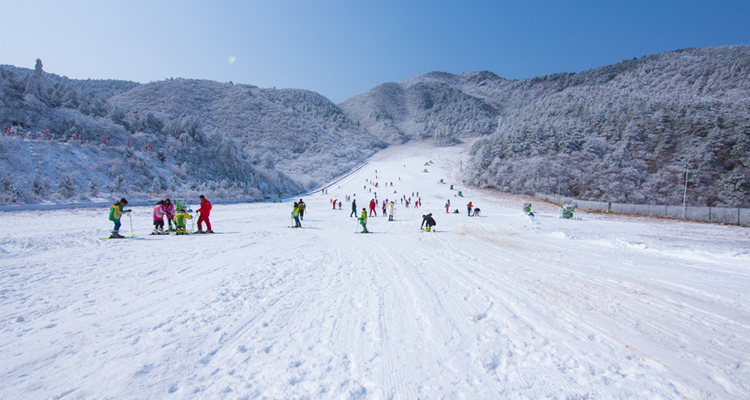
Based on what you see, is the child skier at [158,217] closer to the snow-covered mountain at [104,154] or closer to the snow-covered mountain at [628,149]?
the snow-covered mountain at [104,154]

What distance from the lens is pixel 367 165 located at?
85062mm

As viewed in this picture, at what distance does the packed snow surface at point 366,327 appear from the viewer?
2.67 meters

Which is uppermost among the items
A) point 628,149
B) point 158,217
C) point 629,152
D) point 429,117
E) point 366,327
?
point 429,117

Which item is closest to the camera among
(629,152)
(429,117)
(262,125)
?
(629,152)

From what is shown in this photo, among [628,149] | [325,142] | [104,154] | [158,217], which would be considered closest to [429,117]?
[325,142]

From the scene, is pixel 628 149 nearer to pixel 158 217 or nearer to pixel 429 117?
pixel 158 217

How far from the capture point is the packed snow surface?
2.67m

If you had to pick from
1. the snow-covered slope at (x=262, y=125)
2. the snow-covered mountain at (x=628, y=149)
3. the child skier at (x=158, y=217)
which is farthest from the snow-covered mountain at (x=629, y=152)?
the child skier at (x=158, y=217)

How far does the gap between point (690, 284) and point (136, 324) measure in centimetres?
929

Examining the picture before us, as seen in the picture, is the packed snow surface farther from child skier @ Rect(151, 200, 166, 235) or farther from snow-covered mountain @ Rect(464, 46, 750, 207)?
snow-covered mountain @ Rect(464, 46, 750, 207)

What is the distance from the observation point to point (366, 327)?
3.88 meters

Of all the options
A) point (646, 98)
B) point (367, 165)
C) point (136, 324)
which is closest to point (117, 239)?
point (136, 324)

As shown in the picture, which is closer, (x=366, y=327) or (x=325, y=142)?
(x=366, y=327)

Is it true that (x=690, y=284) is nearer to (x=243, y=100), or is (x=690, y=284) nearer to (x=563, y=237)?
(x=563, y=237)
